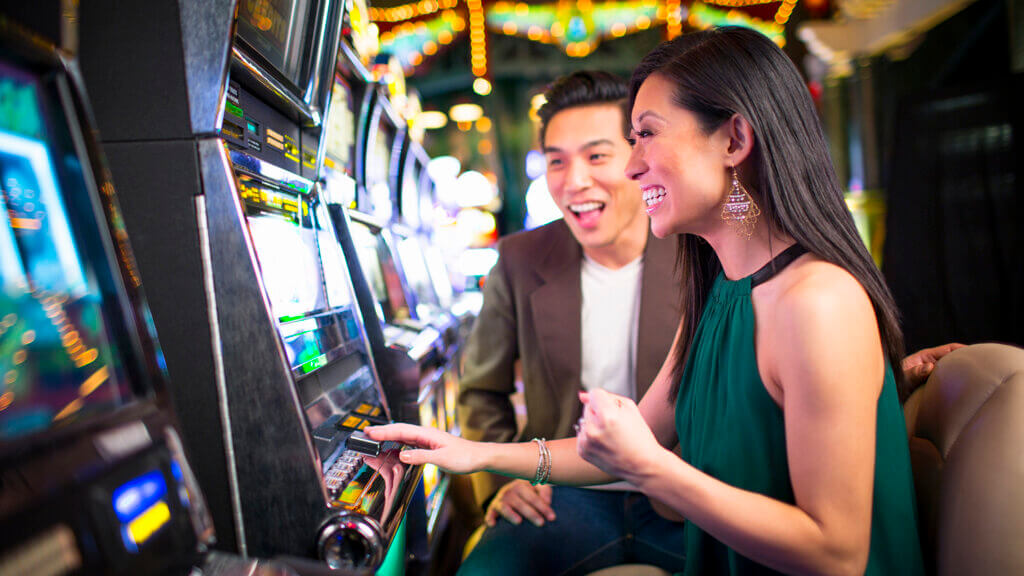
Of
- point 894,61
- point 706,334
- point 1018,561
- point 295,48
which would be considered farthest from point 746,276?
point 894,61

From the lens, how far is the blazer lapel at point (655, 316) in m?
1.68

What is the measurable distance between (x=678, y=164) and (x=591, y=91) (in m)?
0.85

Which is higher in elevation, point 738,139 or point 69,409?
point 738,139

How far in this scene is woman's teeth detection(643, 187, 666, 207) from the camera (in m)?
1.09

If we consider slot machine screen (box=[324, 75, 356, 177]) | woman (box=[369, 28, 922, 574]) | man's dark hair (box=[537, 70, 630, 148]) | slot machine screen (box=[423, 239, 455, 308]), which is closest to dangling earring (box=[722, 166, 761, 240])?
woman (box=[369, 28, 922, 574])

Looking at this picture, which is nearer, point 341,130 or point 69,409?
point 69,409

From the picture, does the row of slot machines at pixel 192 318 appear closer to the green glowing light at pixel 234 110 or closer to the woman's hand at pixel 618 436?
the green glowing light at pixel 234 110

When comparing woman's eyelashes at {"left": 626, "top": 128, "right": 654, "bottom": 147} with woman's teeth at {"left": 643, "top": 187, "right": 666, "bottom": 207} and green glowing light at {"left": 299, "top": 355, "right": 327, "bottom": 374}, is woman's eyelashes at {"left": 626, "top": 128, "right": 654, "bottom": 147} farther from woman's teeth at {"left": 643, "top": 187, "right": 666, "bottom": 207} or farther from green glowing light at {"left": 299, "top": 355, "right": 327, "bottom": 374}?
green glowing light at {"left": 299, "top": 355, "right": 327, "bottom": 374}

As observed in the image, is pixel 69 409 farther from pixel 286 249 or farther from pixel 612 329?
pixel 612 329

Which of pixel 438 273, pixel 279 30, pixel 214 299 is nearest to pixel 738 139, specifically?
pixel 214 299

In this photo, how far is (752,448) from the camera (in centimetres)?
98

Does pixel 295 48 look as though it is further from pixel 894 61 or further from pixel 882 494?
pixel 894 61

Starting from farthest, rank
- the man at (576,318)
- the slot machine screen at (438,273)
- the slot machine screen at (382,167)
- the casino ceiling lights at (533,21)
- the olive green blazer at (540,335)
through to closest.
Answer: the casino ceiling lights at (533,21) → the slot machine screen at (438,273) → the slot machine screen at (382,167) → the olive green blazer at (540,335) → the man at (576,318)

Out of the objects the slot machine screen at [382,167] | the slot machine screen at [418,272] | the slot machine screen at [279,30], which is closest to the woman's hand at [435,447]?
the slot machine screen at [279,30]
